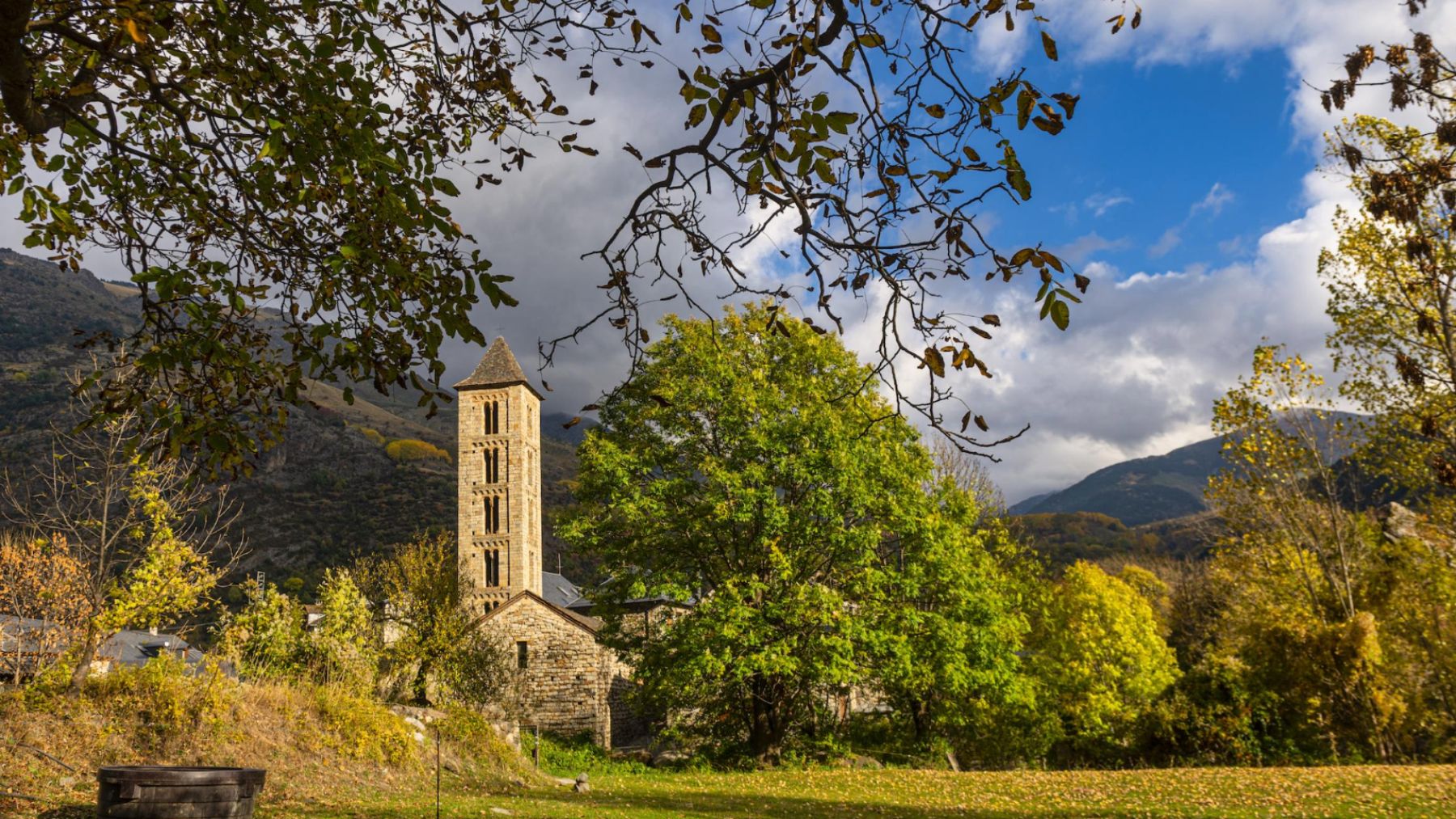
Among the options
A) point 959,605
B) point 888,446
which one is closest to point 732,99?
point 888,446

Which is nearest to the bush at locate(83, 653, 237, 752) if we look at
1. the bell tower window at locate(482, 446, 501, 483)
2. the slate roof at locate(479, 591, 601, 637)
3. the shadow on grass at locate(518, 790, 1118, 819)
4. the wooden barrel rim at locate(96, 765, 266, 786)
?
the shadow on grass at locate(518, 790, 1118, 819)

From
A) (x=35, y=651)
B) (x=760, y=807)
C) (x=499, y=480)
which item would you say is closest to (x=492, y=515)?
(x=499, y=480)

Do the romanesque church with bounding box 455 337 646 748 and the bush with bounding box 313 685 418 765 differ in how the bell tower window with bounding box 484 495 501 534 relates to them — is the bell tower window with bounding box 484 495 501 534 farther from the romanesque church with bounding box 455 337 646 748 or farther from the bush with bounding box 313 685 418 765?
the bush with bounding box 313 685 418 765

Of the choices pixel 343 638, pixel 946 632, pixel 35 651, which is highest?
pixel 35 651

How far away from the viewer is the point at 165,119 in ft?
18.9

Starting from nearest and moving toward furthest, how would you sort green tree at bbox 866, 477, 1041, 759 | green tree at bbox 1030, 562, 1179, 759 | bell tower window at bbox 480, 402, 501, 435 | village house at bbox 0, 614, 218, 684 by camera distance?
village house at bbox 0, 614, 218, 684 → green tree at bbox 866, 477, 1041, 759 → green tree at bbox 1030, 562, 1179, 759 → bell tower window at bbox 480, 402, 501, 435

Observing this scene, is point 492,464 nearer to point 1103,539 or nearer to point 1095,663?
point 1095,663

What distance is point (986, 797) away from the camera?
47.8 feet

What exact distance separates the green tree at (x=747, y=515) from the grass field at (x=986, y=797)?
266cm

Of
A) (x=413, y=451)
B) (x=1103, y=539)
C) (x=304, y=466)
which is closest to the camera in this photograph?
(x=304, y=466)

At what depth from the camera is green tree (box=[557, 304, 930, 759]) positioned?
1889cm

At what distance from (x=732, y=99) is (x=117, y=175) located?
13.3ft

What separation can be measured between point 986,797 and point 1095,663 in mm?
13408

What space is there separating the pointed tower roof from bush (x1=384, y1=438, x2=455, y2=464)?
4139 centimetres
